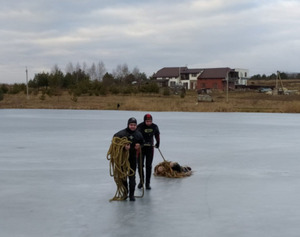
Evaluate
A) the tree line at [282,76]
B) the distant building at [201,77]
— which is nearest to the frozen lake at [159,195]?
the distant building at [201,77]

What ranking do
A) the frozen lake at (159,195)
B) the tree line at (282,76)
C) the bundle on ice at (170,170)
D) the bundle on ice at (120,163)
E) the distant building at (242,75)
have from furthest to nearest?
the tree line at (282,76), the distant building at (242,75), the bundle on ice at (170,170), the bundle on ice at (120,163), the frozen lake at (159,195)

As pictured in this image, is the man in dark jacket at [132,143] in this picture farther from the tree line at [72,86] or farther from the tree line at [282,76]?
the tree line at [282,76]

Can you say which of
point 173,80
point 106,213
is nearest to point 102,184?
point 106,213

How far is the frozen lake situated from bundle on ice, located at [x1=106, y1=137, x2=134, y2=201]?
230 mm

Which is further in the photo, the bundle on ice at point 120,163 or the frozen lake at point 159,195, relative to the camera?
the bundle on ice at point 120,163

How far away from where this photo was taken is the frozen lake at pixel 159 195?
4820 millimetres

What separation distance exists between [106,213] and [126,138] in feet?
3.59

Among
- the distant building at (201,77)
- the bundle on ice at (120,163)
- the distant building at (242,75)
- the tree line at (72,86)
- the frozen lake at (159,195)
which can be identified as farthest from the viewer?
the distant building at (242,75)

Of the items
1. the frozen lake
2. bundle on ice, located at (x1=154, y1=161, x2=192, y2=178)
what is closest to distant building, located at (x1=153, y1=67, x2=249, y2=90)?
the frozen lake

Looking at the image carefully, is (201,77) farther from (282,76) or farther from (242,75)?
(282,76)

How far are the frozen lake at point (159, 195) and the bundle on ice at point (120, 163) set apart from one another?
0.75 feet

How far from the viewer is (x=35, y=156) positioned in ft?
33.5

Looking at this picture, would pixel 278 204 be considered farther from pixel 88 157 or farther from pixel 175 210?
pixel 88 157

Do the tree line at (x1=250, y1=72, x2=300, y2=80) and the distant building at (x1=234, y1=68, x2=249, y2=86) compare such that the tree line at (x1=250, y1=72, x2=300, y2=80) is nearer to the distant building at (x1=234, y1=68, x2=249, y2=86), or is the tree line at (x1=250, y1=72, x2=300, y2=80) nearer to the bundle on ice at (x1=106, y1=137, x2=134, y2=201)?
the distant building at (x1=234, y1=68, x2=249, y2=86)
